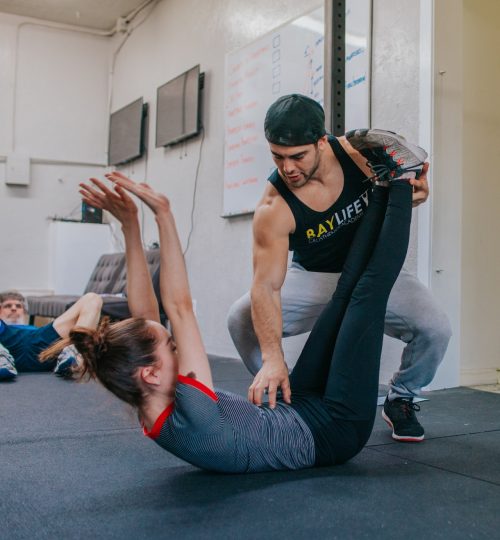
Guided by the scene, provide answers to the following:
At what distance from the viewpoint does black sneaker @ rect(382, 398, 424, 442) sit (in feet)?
6.35

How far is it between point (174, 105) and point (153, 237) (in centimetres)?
110

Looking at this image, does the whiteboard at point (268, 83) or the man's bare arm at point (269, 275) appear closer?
the man's bare arm at point (269, 275)

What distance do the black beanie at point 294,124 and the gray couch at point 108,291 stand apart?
2.56 meters

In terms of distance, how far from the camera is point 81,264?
602cm

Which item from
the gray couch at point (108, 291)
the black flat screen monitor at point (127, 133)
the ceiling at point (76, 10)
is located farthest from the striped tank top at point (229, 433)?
the ceiling at point (76, 10)

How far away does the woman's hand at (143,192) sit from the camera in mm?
1374

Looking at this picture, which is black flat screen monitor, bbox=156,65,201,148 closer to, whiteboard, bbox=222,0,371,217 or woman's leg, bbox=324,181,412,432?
whiteboard, bbox=222,0,371,217

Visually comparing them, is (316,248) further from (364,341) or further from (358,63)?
(358,63)

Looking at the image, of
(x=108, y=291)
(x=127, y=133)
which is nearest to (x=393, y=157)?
(x=108, y=291)

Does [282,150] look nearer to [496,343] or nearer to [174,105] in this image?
[496,343]

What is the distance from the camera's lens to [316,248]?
2037mm

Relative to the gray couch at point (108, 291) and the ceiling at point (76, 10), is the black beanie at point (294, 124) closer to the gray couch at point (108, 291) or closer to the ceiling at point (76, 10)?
the gray couch at point (108, 291)

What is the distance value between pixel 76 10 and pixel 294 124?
480 centimetres

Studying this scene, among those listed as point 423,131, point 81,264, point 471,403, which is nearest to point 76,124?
point 81,264
